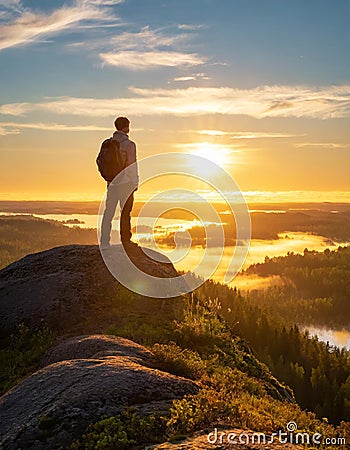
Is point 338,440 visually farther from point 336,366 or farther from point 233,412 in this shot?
point 336,366

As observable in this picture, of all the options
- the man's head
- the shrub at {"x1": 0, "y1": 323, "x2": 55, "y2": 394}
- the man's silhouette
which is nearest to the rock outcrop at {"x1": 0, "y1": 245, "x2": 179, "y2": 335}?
the shrub at {"x1": 0, "y1": 323, "x2": 55, "y2": 394}

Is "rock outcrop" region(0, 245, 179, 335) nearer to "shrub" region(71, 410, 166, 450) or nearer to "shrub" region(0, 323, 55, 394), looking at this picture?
"shrub" region(0, 323, 55, 394)

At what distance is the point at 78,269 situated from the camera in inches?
661

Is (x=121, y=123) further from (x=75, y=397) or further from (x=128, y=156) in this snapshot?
(x=75, y=397)

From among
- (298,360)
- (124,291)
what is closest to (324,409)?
(298,360)

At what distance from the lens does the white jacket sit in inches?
624

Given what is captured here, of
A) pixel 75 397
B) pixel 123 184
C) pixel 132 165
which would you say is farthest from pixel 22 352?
pixel 75 397

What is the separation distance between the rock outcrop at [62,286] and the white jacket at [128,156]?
293 cm

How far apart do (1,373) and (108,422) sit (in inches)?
273

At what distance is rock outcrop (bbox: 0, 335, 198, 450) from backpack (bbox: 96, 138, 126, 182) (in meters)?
7.61

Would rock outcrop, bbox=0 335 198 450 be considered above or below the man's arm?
below

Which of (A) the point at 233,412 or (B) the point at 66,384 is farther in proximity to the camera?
(B) the point at 66,384

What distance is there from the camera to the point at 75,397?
23.7 feet

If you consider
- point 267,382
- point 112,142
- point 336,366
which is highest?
point 112,142
